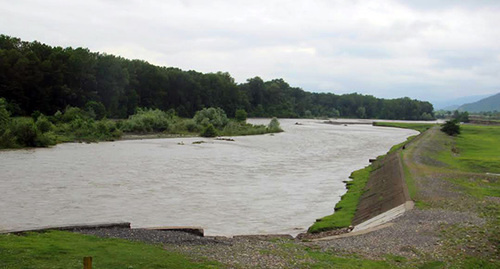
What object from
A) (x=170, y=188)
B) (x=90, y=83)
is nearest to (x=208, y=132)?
(x=90, y=83)

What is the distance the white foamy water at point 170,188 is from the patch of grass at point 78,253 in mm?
7792

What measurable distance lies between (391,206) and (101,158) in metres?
35.6

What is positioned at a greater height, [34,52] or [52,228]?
[34,52]

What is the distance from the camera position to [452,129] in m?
99.9

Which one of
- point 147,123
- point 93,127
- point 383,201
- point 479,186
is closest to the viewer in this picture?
point 383,201

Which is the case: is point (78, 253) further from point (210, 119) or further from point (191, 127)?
point (210, 119)

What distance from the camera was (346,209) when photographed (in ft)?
91.1

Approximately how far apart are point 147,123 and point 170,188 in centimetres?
5879

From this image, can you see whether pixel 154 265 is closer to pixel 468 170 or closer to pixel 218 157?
pixel 468 170

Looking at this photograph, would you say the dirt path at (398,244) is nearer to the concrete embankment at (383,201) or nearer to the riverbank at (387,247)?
the riverbank at (387,247)

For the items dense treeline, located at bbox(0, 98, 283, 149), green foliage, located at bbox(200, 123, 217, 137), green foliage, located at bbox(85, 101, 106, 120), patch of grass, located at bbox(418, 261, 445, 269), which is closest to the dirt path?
patch of grass, located at bbox(418, 261, 445, 269)

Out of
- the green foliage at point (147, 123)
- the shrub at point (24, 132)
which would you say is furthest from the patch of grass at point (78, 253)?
the green foliage at point (147, 123)

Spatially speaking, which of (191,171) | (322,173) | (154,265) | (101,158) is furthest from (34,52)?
(154,265)

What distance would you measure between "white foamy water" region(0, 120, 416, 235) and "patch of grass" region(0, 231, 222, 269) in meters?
7.79
